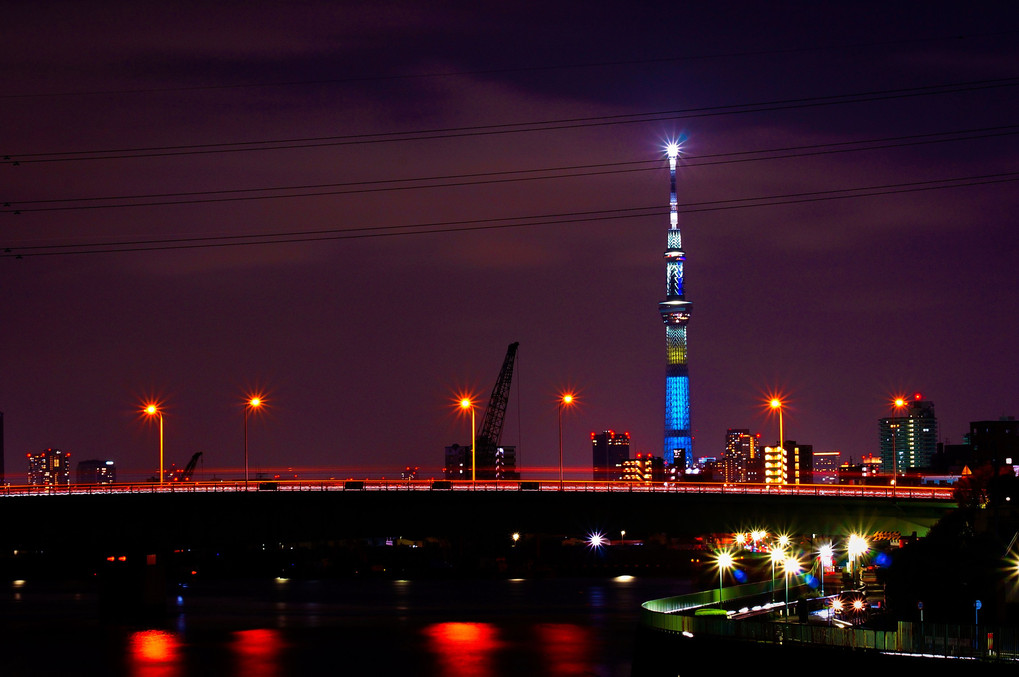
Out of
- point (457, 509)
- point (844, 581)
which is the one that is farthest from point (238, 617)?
point (844, 581)

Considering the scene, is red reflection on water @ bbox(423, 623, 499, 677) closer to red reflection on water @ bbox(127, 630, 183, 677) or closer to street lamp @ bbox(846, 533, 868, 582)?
red reflection on water @ bbox(127, 630, 183, 677)

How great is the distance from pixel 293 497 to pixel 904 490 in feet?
174

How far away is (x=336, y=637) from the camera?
117 meters

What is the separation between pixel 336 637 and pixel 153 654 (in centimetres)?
1605

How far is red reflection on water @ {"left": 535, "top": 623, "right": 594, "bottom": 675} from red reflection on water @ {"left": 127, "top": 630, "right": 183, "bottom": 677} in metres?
24.8

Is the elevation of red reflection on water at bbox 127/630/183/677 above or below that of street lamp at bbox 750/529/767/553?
below

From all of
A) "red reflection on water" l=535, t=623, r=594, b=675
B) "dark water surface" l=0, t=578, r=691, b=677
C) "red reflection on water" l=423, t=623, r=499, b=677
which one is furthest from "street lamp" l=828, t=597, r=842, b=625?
"red reflection on water" l=423, t=623, r=499, b=677

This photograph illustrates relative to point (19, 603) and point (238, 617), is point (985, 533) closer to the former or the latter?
point (238, 617)

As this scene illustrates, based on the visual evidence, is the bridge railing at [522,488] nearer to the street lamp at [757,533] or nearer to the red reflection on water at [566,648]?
the street lamp at [757,533]

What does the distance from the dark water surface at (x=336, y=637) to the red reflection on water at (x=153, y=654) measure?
11 cm

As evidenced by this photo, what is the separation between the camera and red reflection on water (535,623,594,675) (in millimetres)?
94119

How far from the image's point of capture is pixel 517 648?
108m

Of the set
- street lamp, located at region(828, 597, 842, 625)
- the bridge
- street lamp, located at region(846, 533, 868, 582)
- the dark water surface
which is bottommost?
the dark water surface

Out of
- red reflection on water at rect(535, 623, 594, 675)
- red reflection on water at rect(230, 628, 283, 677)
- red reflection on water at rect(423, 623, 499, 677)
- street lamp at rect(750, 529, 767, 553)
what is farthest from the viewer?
street lamp at rect(750, 529, 767, 553)
